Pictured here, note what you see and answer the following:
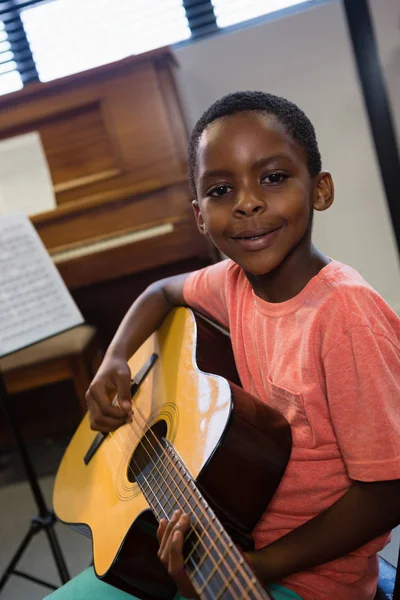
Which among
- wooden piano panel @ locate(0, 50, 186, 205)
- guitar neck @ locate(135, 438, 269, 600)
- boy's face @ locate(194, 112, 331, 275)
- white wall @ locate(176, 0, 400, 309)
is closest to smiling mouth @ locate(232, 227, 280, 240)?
boy's face @ locate(194, 112, 331, 275)

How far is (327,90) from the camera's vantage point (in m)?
2.36

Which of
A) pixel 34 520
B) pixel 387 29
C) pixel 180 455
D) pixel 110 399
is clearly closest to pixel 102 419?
pixel 110 399

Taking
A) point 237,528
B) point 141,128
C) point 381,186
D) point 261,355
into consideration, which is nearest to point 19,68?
point 141,128

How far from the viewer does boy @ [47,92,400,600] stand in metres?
0.73

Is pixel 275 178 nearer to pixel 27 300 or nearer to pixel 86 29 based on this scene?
pixel 27 300

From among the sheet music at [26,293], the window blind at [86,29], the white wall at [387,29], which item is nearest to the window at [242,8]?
the window blind at [86,29]

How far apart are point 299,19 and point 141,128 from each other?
0.92 m

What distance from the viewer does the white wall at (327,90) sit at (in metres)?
2.33

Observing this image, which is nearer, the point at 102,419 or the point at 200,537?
the point at 200,537

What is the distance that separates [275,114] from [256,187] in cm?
12

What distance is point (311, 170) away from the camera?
0.88m

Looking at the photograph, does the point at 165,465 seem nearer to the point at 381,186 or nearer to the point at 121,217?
the point at 121,217

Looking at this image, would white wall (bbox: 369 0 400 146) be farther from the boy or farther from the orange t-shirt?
the orange t-shirt

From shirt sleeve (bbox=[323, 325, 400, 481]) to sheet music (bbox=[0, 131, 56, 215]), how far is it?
1.60 meters
